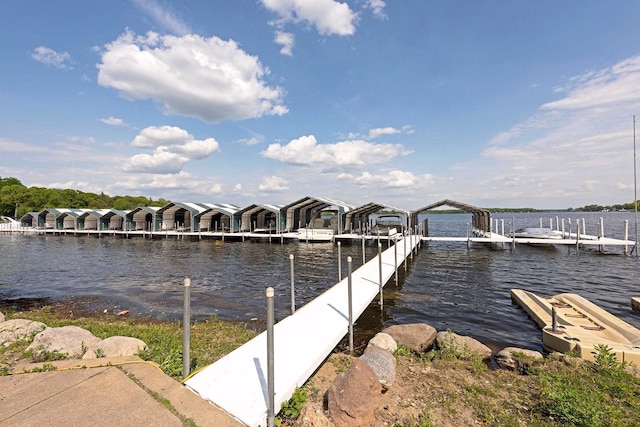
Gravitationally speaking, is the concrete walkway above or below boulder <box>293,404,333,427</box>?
above

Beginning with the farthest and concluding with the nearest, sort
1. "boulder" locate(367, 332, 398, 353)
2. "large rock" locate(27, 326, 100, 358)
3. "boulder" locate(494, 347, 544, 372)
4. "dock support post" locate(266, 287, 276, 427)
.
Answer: "boulder" locate(367, 332, 398, 353)
"boulder" locate(494, 347, 544, 372)
"large rock" locate(27, 326, 100, 358)
"dock support post" locate(266, 287, 276, 427)

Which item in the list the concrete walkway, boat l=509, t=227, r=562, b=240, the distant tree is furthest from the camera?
the distant tree

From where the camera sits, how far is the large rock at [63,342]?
6.16 meters

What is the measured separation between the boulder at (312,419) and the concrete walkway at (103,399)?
2.98 ft

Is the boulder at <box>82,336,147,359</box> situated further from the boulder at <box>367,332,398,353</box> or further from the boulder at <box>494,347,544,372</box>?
the boulder at <box>494,347,544,372</box>

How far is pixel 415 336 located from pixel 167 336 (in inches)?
253

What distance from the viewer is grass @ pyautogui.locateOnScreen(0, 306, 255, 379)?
230 inches

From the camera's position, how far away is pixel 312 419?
14.4 feet

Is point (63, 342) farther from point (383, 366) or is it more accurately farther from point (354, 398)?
point (383, 366)

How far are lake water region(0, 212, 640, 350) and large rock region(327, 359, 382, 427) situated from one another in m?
5.52

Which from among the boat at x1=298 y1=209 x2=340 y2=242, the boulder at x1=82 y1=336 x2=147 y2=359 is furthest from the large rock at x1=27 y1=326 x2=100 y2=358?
the boat at x1=298 y1=209 x2=340 y2=242

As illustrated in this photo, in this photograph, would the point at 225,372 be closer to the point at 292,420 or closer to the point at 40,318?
the point at 292,420

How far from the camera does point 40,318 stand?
1031 cm

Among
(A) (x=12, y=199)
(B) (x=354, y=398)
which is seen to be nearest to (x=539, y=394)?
(B) (x=354, y=398)
